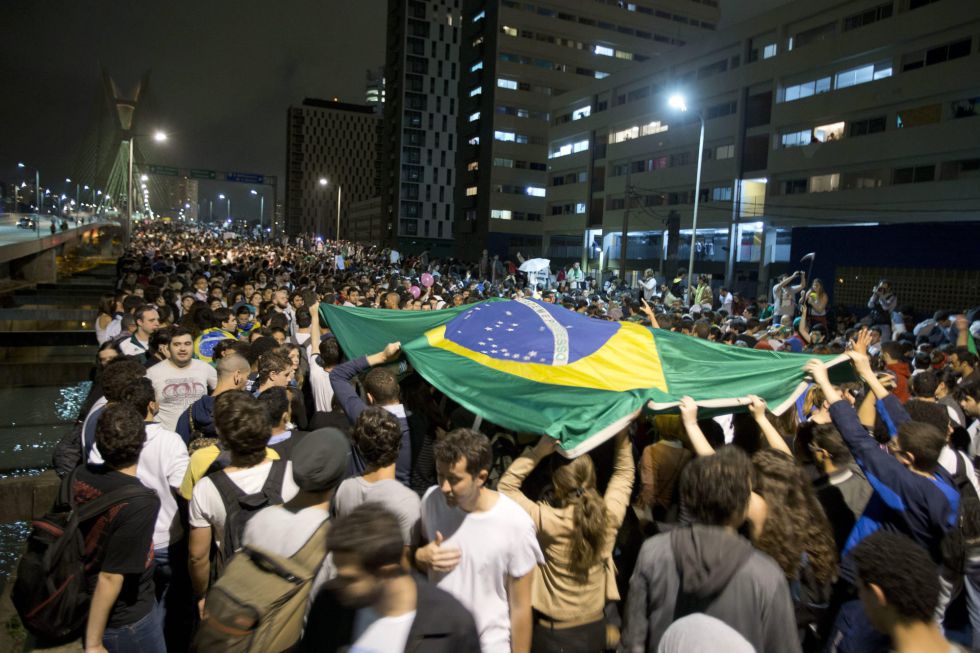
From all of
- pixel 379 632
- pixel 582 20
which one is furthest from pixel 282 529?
pixel 582 20

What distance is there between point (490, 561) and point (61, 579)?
1.91 metres

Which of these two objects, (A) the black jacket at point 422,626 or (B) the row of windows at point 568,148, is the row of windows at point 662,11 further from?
(A) the black jacket at point 422,626

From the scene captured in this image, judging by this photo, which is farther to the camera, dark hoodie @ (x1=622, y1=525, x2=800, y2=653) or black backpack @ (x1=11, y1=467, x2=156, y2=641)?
black backpack @ (x1=11, y1=467, x2=156, y2=641)

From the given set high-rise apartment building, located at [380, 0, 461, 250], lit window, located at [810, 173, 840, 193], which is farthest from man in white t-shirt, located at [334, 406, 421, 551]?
high-rise apartment building, located at [380, 0, 461, 250]

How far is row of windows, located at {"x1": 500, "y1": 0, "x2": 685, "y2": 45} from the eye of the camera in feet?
210

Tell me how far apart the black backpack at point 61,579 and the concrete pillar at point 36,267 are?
35.5 m

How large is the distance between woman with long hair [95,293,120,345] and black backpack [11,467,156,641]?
6826mm

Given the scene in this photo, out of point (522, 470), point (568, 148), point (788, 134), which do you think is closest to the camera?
point (522, 470)

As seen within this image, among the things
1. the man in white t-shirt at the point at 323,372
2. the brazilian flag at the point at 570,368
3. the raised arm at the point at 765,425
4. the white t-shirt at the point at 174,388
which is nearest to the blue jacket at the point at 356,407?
the brazilian flag at the point at 570,368

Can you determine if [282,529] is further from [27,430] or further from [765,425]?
[27,430]

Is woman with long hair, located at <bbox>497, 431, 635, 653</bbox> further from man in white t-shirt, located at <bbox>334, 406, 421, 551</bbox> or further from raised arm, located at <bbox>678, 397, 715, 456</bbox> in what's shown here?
raised arm, located at <bbox>678, 397, 715, 456</bbox>

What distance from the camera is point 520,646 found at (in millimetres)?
2850

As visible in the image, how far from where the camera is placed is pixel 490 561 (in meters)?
2.72

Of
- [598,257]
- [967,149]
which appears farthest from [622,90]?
[967,149]
